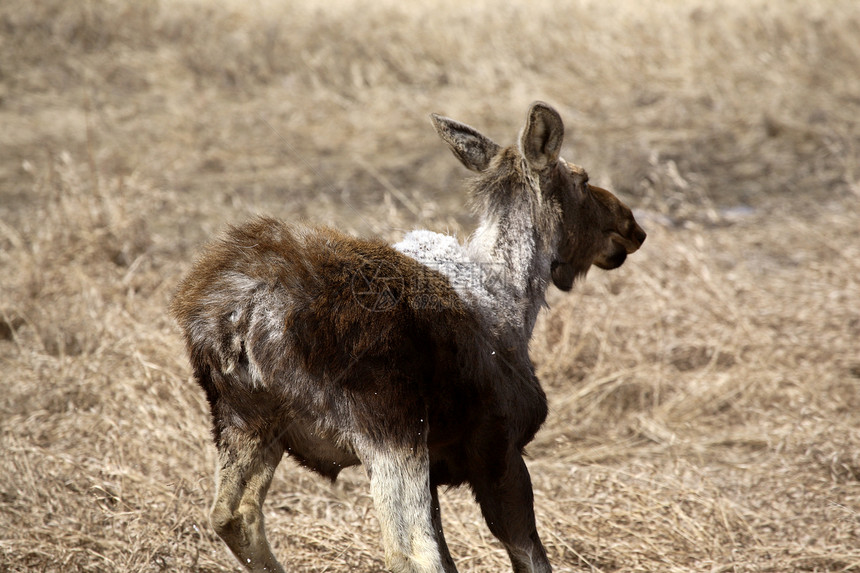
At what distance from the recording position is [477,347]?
9.06ft

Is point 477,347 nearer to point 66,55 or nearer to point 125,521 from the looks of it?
point 125,521

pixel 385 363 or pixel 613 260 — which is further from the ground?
pixel 613 260

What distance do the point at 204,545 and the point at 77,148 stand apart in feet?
24.2

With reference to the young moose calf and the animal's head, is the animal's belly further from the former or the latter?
the animal's head

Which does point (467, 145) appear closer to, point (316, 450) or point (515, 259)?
point (515, 259)

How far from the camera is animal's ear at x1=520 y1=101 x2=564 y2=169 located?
295 cm

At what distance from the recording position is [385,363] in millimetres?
2586

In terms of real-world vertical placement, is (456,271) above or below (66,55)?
above

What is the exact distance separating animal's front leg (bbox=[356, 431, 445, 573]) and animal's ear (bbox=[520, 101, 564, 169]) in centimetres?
110

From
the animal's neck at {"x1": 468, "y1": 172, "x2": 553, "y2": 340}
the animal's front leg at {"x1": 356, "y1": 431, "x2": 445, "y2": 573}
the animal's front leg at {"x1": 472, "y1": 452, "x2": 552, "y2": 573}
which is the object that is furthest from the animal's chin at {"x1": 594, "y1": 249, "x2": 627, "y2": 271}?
the animal's front leg at {"x1": 356, "y1": 431, "x2": 445, "y2": 573}

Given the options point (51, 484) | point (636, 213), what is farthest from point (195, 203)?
point (51, 484)

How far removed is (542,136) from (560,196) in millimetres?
300

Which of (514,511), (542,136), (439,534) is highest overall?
(542,136)

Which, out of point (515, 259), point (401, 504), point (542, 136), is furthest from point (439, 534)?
point (542, 136)
